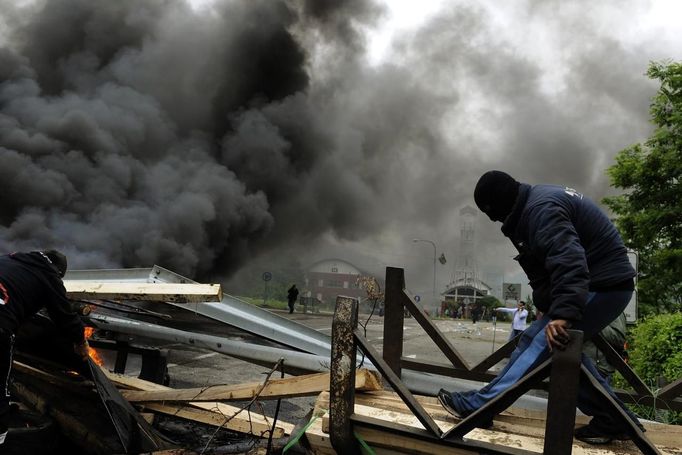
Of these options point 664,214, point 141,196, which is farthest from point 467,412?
point 141,196

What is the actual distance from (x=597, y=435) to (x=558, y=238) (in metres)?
Answer: 0.90

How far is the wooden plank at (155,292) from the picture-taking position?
3.09m

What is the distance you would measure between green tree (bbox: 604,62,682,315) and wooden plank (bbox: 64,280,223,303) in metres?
11.5

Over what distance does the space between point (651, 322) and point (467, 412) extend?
415 cm

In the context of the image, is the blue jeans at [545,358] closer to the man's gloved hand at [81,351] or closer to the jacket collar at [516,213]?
the jacket collar at [516,213]

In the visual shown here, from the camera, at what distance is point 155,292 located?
10.6ft

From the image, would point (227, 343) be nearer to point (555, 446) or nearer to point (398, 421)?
point (398, 421)

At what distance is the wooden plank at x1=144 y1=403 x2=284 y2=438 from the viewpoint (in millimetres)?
3176

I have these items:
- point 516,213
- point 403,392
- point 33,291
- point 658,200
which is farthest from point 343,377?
point 658,200

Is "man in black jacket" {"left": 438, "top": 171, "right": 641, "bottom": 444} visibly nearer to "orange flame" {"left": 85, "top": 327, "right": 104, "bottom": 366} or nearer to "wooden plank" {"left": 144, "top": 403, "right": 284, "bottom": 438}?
"wooden plank" {"left": 144, "top": 403, "right": 284, "bottom": 438}

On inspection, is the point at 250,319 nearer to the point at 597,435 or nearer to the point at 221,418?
the point at 221,418

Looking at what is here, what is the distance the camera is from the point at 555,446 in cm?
165

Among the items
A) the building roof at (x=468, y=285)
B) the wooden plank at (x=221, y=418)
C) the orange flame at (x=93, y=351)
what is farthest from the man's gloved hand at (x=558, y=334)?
the building roof at (x=468, y=285)

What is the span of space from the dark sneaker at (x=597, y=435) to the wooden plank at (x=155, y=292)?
210 cm
